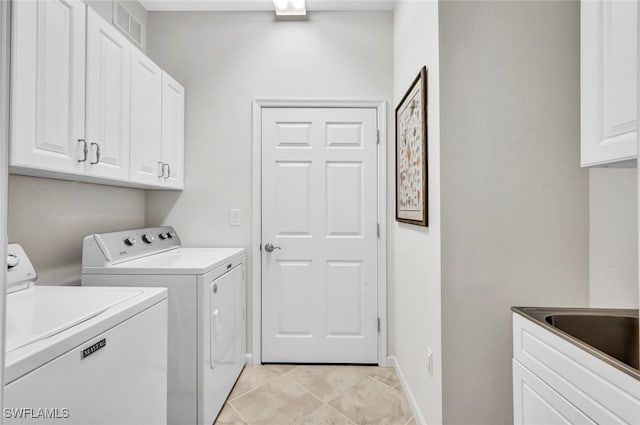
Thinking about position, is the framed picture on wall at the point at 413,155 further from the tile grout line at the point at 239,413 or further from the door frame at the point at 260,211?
Result: the tile grout line at the point at 239,413

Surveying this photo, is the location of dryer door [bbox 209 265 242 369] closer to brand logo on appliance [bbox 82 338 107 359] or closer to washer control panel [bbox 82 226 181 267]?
washer control panel [bbox 82 226 181 267]

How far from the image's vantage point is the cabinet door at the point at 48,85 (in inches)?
49.0

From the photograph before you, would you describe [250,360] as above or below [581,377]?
below

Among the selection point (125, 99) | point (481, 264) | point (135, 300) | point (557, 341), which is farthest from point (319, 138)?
point (557, 341)

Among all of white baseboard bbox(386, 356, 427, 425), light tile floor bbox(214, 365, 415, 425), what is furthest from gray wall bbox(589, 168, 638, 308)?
light tile floor bbox(214, 365, 415, 425)

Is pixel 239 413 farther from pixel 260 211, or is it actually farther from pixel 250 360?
pixel 260 211

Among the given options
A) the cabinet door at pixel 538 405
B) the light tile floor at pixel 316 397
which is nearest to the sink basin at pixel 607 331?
the cabinet door at pixel 538 405

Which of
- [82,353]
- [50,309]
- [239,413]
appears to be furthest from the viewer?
[239,413]

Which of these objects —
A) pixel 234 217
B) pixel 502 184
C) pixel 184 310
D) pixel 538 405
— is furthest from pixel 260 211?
pixel 538 405

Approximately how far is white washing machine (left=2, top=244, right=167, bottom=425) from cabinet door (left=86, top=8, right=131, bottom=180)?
55 cm

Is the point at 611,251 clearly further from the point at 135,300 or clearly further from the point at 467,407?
the point at 135,300

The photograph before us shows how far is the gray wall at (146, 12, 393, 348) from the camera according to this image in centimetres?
270

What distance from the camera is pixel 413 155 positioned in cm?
200

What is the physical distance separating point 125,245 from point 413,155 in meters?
1.75
